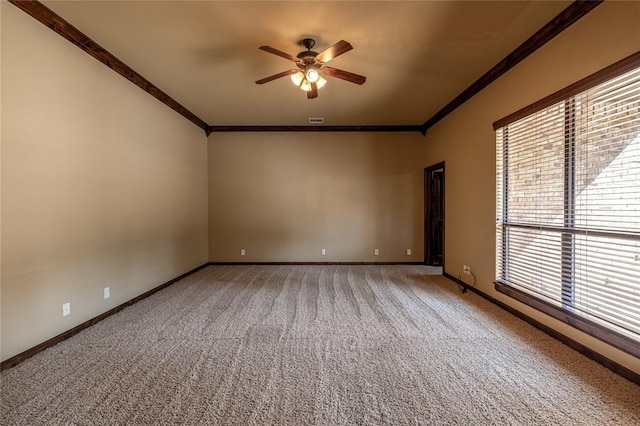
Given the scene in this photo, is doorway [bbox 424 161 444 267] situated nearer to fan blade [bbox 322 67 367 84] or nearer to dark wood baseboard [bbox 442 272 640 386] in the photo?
dark wood baseboard [bbox 442 272 640 386]

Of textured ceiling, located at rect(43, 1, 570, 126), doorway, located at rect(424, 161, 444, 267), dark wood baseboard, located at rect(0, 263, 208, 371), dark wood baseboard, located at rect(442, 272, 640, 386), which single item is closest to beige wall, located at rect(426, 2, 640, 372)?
dark wood baseboard, located at rect(442, 272, 640, 386)

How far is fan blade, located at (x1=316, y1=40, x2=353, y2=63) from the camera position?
242cm

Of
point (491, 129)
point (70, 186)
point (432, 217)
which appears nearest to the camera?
point (70, 186)

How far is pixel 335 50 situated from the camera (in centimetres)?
253

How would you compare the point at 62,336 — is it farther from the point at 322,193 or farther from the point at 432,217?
the point at 432,217

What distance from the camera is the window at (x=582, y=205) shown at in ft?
6.23

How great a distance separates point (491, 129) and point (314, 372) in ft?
11.4

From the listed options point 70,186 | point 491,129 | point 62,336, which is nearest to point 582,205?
point 491,129

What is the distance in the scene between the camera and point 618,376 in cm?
191

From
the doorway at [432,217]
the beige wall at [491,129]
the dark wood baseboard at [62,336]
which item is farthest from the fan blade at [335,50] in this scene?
the doorway at [432,217]

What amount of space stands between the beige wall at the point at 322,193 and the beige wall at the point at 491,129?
91 centimetres

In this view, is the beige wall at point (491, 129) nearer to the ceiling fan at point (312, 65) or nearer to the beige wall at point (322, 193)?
the beige wall at point (322, 193)

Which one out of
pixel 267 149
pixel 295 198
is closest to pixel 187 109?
pixel 267 149

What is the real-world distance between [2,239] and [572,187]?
4.59 m
